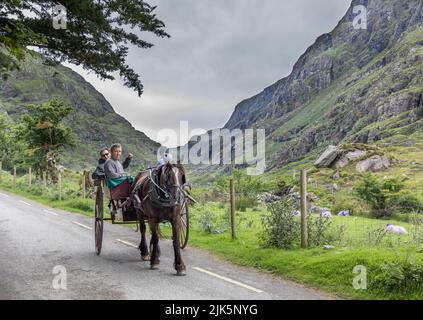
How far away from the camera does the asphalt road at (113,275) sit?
7145 millimetres

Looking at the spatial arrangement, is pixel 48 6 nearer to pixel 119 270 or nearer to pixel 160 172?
pixel 160 172

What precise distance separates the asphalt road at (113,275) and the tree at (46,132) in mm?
20811

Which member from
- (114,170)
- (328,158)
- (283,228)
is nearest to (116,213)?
(114,170)

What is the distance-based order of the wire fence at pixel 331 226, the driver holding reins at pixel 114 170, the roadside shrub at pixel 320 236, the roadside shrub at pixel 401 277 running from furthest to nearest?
the roadside shrub at pixel 320 236 < the wire fence at pixel 331 226 < the driver holding reins at pixel 114 170 < the roadside shrub at pixel 401 277

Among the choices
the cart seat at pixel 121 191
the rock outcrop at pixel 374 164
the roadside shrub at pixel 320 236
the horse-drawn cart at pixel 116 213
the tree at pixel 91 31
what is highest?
the rock outcrop at pixel 374 164

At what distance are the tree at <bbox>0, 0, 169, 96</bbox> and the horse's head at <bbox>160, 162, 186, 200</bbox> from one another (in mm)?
4964

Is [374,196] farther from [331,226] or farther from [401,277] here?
[401,277]

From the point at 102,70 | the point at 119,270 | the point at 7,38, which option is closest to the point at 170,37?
the point at 102,70

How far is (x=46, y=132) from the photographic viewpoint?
32.6 m

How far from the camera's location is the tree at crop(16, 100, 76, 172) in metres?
32.1

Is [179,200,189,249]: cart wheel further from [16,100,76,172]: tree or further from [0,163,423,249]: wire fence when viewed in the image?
[16,100,76,172]: tree

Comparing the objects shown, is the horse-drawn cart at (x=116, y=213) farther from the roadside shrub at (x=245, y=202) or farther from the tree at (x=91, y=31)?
the roadside shrub at (x=245, y=202)

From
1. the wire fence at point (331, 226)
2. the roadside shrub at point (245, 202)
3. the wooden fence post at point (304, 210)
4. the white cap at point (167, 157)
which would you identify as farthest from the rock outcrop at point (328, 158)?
the white cap at point (167, 157)

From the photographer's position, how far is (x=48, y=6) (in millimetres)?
11734
